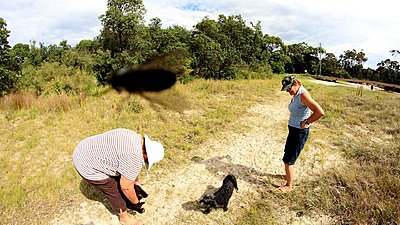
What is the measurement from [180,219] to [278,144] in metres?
2.96

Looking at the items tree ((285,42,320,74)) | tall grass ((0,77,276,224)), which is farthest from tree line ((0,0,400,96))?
tree ((285,42,320,74))

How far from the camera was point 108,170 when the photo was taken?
3.09 m

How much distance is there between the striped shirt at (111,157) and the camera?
299cm

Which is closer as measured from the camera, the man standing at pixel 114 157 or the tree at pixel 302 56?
the man standing at pixel 114 157

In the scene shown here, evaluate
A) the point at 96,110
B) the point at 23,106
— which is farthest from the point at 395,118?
the point at 23,106

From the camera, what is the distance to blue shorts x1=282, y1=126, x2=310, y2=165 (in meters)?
3.54

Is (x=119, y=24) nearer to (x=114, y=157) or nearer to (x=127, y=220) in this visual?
(x=114, y=157)

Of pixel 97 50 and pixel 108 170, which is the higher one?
pixel 97 50

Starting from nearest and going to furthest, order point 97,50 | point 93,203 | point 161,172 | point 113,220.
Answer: point 97,50, point 113,220, point 93,203, point 161,172

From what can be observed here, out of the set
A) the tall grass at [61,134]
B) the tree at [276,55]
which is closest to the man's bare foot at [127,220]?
the tall grass at [61,134]

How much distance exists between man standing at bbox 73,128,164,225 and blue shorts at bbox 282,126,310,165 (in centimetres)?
176

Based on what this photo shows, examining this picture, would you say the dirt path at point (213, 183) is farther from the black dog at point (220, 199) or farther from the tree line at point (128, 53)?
the tree line at point (128, 53)

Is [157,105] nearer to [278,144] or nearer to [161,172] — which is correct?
[161,172]

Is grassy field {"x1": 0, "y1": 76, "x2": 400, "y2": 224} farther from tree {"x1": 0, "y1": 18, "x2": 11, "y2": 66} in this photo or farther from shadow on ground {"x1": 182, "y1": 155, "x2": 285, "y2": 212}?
tree {"x1": 0, "y1": 18, "x2": 11, "y2": 66}
